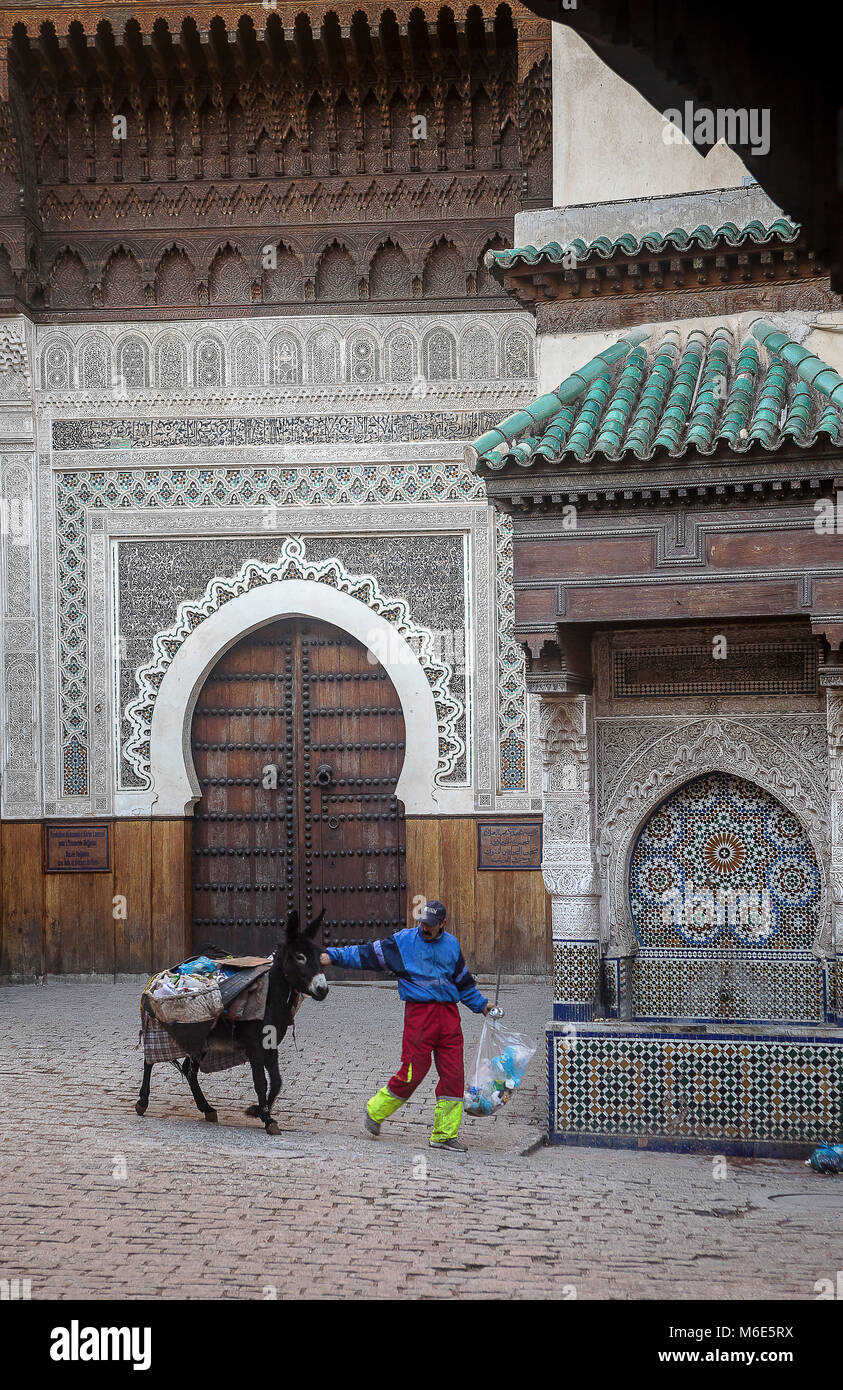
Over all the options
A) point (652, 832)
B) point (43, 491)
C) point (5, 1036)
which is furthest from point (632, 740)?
point (43, 491)

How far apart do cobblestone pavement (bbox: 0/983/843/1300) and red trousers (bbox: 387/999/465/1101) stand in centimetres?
24

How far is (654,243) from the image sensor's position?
6.04 m

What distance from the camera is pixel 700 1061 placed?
18.5ft

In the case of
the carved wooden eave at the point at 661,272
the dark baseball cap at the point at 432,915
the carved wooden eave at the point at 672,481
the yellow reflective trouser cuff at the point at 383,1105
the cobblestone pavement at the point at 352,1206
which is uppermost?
the carved wooden eave at the point at 661,272

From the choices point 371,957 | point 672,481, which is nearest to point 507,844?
point 371,957

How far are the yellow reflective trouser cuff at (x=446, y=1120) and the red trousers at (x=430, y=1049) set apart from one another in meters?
0.03

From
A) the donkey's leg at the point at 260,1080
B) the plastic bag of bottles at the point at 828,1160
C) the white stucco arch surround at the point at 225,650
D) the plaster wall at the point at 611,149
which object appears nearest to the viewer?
the plastic bag of bottles at the point at 828,1160

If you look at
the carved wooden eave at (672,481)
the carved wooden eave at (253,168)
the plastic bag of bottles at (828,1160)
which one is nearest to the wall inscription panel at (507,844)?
the carved wooden eave at (253,168)

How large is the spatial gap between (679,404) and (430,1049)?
271cm

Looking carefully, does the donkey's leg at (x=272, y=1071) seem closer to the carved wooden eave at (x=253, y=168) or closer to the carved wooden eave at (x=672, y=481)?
the carved wooden eave at (x=672, y=481)

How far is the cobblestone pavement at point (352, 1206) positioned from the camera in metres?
3.88

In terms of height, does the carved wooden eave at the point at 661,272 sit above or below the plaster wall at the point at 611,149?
below

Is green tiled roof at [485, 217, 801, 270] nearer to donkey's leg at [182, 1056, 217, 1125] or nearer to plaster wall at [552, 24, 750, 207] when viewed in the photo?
plaster wall at [552, 24, 750, 207]

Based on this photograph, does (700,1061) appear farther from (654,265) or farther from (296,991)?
(654,265)
